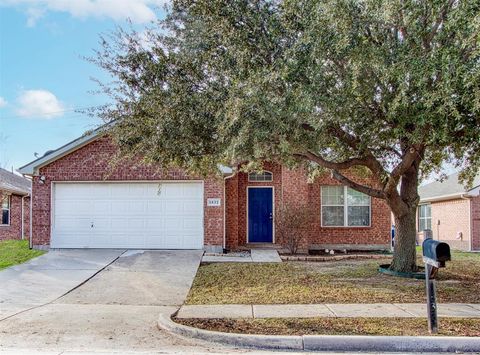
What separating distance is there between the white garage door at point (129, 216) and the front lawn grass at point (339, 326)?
898 centimetres

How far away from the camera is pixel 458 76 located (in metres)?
7.79

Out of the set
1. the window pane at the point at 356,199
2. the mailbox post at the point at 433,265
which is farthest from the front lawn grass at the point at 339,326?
the window pane at the point at 356,199

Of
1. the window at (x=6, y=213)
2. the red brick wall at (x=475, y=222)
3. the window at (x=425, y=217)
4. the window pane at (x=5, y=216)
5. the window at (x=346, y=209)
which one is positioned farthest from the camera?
the window at (x=425, y=217)

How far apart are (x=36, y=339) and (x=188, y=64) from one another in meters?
5.87

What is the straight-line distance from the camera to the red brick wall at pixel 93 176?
16.2 metres

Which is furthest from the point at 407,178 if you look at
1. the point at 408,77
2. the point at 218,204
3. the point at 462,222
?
the point at 462,222

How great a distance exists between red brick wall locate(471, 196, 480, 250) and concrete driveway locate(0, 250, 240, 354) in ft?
44.8

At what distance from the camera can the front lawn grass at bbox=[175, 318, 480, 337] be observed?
663cm

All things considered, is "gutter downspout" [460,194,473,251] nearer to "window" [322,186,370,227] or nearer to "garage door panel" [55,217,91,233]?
"window" [322,186,370,227]

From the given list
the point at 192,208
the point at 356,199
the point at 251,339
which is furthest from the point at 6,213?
the point at 251,339

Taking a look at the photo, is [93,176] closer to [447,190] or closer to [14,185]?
[14,185]

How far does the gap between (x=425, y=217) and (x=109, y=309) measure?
2418 centimetres

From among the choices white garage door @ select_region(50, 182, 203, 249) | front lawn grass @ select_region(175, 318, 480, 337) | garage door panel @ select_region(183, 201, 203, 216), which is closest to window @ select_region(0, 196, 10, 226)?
white garage door @ select_region(50, 182, 203, 249)

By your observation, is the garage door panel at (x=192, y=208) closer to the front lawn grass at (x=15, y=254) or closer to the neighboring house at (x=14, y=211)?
the front lawn grass at (x=15, y=254)
